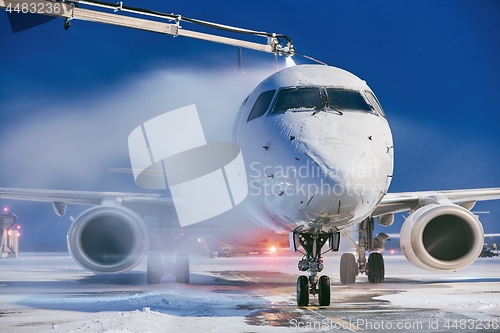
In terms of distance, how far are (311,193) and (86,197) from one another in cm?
873

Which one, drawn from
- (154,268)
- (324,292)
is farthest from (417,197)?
(154,268)

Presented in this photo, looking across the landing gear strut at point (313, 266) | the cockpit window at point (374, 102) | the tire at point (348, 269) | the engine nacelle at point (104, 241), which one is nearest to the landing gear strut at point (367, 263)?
the tire at point (348, 269)

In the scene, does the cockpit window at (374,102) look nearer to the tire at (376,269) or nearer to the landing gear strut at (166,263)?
the tire at (376,269)

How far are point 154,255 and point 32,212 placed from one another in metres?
69.0

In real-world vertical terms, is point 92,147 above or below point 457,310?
above

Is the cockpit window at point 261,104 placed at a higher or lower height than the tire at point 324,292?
higher

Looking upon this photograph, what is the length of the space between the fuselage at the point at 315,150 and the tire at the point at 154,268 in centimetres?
653

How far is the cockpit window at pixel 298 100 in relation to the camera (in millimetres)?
9633

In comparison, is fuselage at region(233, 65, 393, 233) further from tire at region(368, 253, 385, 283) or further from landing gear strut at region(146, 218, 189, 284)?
landing gear strut at region(146, 218, 189, 284)

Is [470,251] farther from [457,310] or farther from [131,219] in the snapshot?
[131,219]

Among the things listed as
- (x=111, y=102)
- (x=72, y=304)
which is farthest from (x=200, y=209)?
(x=111, y=102)

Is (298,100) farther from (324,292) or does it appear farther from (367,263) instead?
(367,263)

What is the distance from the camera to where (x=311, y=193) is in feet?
A: 27.9

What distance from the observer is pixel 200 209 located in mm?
14289
